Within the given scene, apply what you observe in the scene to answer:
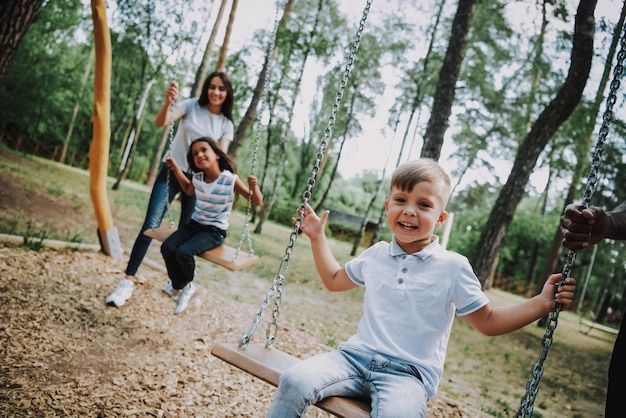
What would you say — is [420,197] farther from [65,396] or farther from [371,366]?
[65,396]

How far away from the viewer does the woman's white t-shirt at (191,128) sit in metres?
3.85

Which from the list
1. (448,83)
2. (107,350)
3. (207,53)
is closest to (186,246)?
(107,350)

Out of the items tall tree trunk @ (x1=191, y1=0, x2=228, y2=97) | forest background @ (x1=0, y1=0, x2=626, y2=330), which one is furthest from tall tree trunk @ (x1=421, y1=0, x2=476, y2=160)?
tall tree trunk @ (x1=191, y1=0, x2=228, y2=97)

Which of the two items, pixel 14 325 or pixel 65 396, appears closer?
pixel 65 396

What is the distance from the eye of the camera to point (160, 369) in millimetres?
3012

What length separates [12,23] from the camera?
11.8 feet

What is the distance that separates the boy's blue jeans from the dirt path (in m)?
1.28

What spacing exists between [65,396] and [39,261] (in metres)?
2.43

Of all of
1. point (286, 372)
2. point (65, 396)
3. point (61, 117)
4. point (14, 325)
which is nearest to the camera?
point (286, 372)

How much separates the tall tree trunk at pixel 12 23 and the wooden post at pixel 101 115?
1.94 ft

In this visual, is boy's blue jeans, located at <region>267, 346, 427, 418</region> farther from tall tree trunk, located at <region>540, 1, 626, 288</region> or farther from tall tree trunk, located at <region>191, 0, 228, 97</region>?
tall tree trunk, located at <region>191, 0, 228, 97</region>

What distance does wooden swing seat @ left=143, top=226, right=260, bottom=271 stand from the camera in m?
3.33

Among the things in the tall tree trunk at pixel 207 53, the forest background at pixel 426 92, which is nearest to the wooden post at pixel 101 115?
the forest background at pixel 426 92

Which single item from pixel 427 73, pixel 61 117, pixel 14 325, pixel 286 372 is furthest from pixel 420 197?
pixel 61 117
